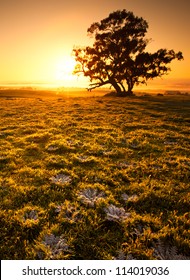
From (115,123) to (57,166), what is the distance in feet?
36.2

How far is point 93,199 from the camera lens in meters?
7.62

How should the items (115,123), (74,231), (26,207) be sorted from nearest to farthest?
1. (74,231)
2. (26,207)
3. (115,123)

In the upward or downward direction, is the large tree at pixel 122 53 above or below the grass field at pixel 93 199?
above

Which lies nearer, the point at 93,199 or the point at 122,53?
the point at 93,199

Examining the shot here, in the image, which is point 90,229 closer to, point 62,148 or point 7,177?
point 7,177

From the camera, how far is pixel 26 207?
6.98 m

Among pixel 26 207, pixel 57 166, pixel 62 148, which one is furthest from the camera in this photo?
pixel 62 148

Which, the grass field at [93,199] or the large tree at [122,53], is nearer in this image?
the grass field at [93,199]

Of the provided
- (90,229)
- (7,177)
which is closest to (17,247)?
(90,229)

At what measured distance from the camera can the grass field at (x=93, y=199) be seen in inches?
223

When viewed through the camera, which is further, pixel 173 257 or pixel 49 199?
pixel 49 199

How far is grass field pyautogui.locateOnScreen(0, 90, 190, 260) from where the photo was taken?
18.6 feet

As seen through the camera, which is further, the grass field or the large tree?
the large tree
